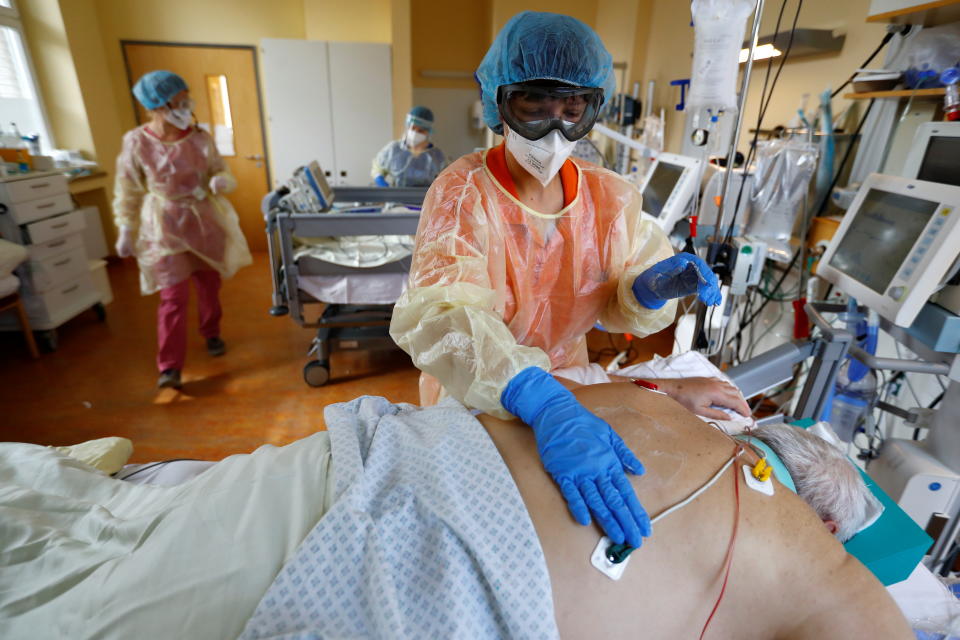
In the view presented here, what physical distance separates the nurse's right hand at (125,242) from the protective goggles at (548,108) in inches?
95.0

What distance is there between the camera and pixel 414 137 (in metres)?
3.69

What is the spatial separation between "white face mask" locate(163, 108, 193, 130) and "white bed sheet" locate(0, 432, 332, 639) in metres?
2.11

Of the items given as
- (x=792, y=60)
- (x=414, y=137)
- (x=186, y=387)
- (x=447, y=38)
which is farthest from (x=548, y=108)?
(x=447, y=38)

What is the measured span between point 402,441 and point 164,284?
227cm

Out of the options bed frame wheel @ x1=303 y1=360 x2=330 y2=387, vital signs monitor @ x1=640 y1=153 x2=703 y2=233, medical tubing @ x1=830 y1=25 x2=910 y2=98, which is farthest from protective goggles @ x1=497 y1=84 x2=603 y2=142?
bed frame wheel @ x1=303 y1=360 x2=330 y2=387

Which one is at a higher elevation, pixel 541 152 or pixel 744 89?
pixel 744 89

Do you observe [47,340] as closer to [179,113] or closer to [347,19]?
[179,113]

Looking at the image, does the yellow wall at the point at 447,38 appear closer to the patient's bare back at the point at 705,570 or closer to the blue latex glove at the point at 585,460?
the blue latex glove at the point at 585,460

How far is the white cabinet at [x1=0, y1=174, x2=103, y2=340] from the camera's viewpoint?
275 cm

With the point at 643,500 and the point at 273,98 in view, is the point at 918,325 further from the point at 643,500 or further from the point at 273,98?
the point at 273,98

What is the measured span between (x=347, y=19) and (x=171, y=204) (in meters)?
3.15

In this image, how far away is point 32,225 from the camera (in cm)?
282

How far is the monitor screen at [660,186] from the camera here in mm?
2287

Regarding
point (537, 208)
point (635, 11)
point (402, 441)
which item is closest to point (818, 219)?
point (537, 208)
